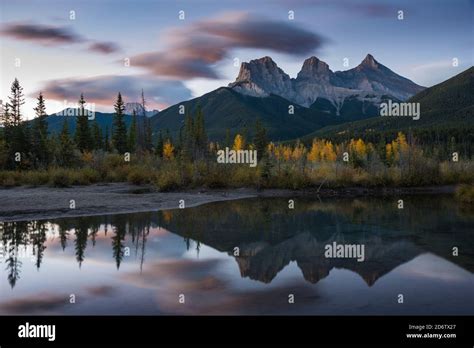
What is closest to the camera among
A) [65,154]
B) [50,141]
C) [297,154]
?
[65,154]

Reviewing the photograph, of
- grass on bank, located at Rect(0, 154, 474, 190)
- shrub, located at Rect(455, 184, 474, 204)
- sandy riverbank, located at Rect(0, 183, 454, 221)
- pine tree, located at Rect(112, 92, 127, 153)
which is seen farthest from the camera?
pine tree, located at Rect(112, 92, 127, 153)

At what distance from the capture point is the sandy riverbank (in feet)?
80.5

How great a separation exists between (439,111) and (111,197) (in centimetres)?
15572

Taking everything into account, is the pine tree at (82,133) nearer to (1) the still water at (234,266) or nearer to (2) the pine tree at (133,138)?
(2) the pine tree at (133,138)

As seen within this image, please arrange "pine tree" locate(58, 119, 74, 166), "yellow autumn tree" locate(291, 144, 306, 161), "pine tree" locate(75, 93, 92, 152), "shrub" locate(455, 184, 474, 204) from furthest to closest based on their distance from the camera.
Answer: "pine tree" locate(75, 93, 92, 152) → "yellow autumn tree" locate(291, 144, 306, 161) → "pine tree" locate(58, 119, 74, 166) → "shrub" locate(455, 184, 474, 204)

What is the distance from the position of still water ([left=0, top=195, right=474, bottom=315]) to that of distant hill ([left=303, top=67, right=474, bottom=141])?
5156 inches

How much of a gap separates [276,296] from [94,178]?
3349 cm

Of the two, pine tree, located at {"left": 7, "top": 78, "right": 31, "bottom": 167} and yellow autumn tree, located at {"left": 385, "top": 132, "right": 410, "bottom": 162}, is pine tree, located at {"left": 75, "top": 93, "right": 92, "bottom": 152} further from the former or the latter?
yellow autumn tree, located at {"left": 385, "top": 132, "right": 410, "bottom": 162}

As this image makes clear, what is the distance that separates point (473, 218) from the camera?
76.3ft

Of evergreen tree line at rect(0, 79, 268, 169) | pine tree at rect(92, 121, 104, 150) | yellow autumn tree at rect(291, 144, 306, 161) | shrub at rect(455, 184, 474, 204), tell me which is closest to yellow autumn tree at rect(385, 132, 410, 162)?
yellow autumn tree at rect(291, 144, 306, 161)

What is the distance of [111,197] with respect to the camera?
1194 inches

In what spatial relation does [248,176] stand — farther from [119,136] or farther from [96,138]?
[96,138]

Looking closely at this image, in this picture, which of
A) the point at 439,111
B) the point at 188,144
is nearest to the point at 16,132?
the point at 188,144
